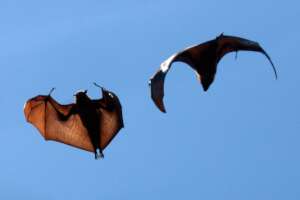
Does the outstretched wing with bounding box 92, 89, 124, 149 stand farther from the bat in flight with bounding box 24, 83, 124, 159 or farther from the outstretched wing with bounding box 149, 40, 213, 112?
the outstretched wing with bounding box 149, 40, 213, 112

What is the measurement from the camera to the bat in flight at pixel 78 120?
90.6ft

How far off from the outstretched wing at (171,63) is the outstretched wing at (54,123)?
4.88m

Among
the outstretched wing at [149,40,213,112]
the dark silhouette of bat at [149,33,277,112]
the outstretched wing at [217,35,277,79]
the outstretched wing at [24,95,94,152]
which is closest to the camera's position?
the outstretched wing at [149,40,213,112]

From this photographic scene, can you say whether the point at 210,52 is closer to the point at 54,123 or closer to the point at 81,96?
the point at 81,96

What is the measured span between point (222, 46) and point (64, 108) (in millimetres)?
6404

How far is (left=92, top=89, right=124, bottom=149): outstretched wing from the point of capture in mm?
27250

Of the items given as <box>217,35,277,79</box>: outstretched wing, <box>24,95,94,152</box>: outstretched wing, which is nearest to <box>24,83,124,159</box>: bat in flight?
<box>24,95,94,152</box>: outstretched wing

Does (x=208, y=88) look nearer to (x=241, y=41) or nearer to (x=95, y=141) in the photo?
(x=241, y=41)

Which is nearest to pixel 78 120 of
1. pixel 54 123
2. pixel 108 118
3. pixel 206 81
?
pixel 54 123

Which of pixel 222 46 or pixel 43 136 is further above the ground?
pixel 222 46

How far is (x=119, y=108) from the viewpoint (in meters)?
26.8

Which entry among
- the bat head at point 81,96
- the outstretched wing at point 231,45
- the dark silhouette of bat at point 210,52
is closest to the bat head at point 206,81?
the dark silhouette of bat at point 210,52

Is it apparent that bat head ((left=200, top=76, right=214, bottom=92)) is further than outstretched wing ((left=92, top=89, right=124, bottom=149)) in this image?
No

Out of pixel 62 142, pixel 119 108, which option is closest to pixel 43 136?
pixel 62 142
